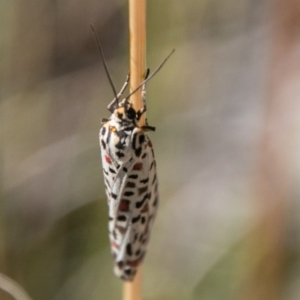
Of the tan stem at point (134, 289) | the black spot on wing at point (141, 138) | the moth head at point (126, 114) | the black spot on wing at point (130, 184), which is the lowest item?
the tan stem at point (134, 289)

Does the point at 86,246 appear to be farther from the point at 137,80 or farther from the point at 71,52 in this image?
the point at 137,80

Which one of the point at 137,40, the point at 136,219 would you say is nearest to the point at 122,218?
the point at 136,219

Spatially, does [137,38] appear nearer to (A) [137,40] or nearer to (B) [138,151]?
(A) [137,40]

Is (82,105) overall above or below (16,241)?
above

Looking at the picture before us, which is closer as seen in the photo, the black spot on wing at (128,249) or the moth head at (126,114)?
the moth head at (126,114)

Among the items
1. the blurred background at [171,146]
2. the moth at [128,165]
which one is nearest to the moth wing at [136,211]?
the moth at [128,165]

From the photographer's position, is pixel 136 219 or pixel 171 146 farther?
pixel 171 146

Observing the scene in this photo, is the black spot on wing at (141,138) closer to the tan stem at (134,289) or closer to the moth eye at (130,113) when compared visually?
the moth eye at (130,113)

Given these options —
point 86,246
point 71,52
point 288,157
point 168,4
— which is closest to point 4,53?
point 71,52
